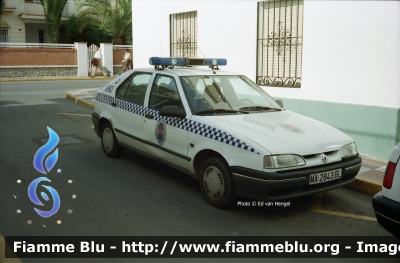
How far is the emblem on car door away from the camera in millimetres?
6062

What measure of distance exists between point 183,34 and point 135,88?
5225 millimetres

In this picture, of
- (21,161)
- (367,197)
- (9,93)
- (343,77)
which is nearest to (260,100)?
(367,197)

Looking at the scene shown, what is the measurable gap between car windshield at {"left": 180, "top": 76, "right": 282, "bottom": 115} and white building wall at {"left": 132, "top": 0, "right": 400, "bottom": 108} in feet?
7.18

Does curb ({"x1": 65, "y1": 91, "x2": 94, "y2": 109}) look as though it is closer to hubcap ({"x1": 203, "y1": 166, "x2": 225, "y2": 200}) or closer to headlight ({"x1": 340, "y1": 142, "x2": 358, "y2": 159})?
hubcap ({"x1": 203, "y1": 166, "x2": 225, "y2": 200})

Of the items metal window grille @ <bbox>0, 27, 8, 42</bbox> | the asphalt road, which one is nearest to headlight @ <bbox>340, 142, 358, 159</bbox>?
the asphalt road

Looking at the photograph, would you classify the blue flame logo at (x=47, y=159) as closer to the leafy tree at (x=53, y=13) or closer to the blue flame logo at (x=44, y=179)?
the blue flame logo at (x=44, y=179)

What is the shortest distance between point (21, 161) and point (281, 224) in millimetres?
4379

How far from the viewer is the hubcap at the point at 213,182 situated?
17.1 ft

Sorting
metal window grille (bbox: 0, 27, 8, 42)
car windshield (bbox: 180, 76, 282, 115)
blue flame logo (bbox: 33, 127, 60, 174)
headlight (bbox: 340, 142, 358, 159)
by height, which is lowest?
blue flame logo (bbox: 33, 127, 60, 174)

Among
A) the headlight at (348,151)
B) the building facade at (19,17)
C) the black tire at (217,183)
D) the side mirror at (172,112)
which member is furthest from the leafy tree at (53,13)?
the headlight at (348,151)

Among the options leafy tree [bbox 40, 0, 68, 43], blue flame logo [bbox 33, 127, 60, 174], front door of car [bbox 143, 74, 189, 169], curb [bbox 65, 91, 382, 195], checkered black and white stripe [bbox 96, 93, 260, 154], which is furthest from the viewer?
leafy tree [bbox 40, 0, 68, 43]

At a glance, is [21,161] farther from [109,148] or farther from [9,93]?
[9,93]

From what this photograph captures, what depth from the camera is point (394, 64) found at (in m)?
7.27

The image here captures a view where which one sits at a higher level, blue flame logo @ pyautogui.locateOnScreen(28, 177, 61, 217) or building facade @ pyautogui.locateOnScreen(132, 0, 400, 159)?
building facade @ pyautogui.locateOnScreen(132, 0, 400, 159)
